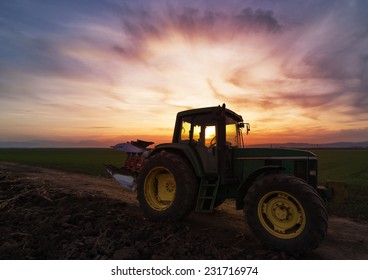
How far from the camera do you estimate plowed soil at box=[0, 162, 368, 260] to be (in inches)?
210

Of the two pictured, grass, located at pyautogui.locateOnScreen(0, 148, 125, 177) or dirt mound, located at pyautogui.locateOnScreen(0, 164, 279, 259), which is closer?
dirt mound, located at pyautogui.locateOnScreen(0, 164, 279, 259)

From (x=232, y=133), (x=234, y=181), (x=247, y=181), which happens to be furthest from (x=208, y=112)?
(x=247, y=181)

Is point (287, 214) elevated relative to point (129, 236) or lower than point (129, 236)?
elevated

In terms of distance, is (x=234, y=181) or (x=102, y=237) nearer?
(x=102, y=237)

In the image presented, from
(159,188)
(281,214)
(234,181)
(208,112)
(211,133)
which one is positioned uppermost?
(208,112)

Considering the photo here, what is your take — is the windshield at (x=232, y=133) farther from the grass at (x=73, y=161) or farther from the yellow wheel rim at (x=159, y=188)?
the grass at (x=73, y=161)

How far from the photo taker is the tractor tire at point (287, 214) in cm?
505

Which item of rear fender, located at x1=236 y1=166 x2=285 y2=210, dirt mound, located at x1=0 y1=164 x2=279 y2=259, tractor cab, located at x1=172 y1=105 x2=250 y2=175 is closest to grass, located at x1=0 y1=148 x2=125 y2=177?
dirt mound, located at x1=0 y1=164 x2=279 y2=259

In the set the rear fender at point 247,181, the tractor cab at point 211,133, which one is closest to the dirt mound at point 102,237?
the rear fender at point 247,181

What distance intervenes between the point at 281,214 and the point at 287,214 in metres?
0.11

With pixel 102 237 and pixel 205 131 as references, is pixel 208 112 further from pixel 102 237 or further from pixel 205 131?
pixel 102 237

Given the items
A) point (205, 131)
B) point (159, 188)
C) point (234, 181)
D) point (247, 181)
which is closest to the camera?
point (247, 181)

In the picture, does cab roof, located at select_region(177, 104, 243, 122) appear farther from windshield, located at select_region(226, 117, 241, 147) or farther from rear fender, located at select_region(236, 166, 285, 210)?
rear fender, located at select_region(236, 166, 285, 210)

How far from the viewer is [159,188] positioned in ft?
25.3
